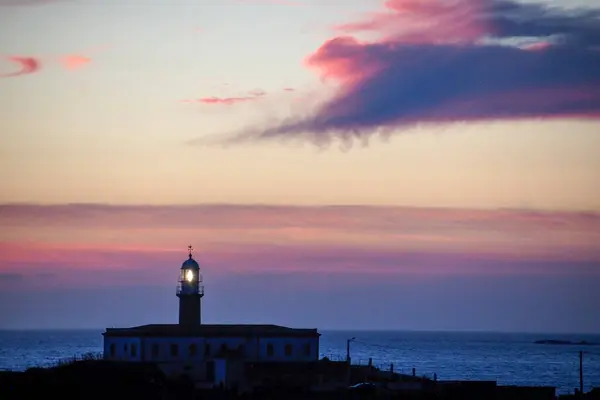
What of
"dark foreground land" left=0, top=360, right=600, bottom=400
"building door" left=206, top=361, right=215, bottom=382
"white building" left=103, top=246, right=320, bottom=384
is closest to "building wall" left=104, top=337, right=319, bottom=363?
"white building" left=103, top=246, right=320, bottom=384

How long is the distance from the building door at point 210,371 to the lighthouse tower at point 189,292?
9.37 meters

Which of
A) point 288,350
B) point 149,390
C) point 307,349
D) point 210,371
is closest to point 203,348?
point 210,371

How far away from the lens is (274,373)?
3100 inches

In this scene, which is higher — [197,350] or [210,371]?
[197,350]

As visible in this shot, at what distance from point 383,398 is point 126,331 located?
79.3 feet

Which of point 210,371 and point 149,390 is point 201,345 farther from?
point 149,390

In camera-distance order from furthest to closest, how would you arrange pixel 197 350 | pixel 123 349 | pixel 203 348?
pixel 123 349 < pixel 203 348 < pixel 197 350

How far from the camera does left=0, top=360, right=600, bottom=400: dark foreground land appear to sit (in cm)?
6825

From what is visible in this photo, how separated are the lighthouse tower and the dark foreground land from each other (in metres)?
14.7

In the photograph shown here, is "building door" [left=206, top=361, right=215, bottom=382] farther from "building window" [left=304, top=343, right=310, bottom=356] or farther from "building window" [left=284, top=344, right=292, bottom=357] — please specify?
"building window" [left=304, top=343, right=310, bottom=356]

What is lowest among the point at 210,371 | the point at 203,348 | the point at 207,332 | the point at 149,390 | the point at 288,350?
the point at 149,390

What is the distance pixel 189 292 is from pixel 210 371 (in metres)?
11.2

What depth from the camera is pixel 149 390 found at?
69625 millimetres

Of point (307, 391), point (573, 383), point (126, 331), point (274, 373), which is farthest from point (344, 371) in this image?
point (573, 383)
